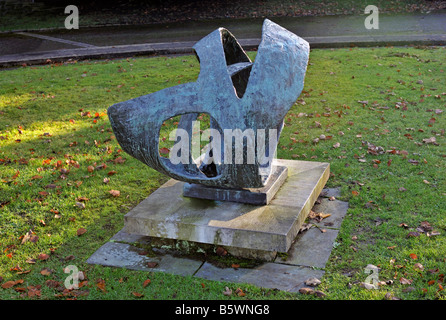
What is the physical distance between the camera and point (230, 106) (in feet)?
15.6

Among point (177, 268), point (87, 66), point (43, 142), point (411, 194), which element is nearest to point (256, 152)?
point (177, 268)

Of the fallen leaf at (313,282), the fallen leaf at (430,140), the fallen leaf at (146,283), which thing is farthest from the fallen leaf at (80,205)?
the fallen leaf at (430,140)

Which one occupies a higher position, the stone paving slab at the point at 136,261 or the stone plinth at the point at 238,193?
the stone plinth at the point at 238,193

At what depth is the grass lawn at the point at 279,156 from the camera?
15.5ft

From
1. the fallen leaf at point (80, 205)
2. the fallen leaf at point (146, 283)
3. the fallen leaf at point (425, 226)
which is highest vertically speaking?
the fallen leaf at point (80, 205)

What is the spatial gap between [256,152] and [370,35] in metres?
10.6

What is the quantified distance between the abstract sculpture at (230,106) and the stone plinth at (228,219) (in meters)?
0.34

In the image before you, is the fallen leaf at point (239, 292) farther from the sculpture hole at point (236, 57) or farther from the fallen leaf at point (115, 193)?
the fallen leaf at point (115, 193)

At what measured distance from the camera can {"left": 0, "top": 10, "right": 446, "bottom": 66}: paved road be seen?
43.8 ft

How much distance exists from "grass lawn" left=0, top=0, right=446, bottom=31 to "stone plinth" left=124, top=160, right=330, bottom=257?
13356mm

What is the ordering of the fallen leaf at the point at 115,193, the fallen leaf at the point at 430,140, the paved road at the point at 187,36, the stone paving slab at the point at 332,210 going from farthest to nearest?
the paved road at the point at 187,36 < the fallen leaf at the point at 430,140 < the fallen leaf at the point at 115,193 < the stone paving slab at the point at 332,210

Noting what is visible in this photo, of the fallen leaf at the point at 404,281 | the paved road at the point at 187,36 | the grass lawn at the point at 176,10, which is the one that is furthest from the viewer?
the grass lawn at the point at 176,10

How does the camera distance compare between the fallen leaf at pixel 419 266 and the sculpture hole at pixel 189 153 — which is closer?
the fallen leaf at pixel 419 266

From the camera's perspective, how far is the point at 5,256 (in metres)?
5.26
